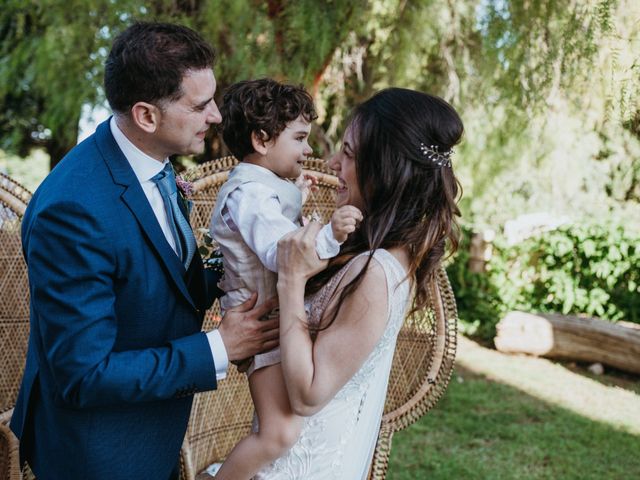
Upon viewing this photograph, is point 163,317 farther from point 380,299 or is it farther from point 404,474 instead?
point 404,474

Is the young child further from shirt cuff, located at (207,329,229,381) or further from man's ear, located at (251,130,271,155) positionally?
shirt cuff, located at (207,329,229,381)

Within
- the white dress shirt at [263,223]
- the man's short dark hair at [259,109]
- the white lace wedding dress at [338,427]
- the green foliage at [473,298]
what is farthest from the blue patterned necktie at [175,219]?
the green foliage at [473,298]

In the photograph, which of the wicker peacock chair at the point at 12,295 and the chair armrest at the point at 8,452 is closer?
the chair armrest at the point at 8,452

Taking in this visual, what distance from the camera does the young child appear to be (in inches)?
64.2

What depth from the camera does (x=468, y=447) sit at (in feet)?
13.1

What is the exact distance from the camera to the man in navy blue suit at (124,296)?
140 centimetres

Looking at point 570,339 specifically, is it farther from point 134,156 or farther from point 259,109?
point 134,156

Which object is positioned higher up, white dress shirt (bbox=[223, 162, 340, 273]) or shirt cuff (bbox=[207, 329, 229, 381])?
white dress shirt (bbox=[223, 162, 340, 273])

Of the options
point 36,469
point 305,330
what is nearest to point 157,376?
point 305,330

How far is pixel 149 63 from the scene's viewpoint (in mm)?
1539

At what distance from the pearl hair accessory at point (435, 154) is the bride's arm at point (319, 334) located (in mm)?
299

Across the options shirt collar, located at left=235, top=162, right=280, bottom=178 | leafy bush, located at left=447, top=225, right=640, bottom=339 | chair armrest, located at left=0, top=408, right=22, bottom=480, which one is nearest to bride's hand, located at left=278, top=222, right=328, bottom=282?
shirt collar, located at left=235, top=162, right=280, bottom=178

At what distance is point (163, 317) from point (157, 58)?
1.93ft

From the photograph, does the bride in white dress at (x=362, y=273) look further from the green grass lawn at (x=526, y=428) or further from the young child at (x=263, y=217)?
the green grass lawn at (x=526, y=428)
